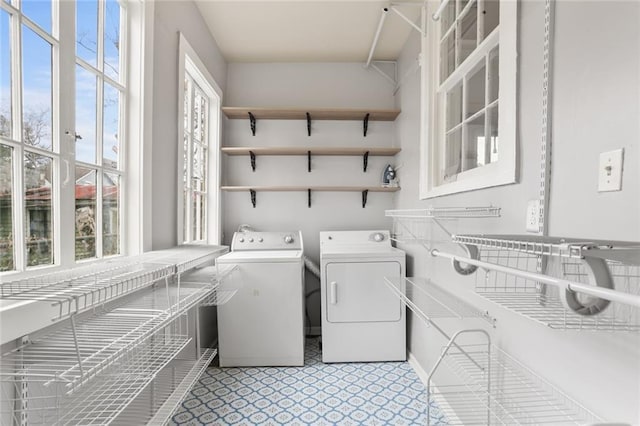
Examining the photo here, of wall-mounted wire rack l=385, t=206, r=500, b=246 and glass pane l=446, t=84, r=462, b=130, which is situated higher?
glass pane l=446, t=84, r=462, b=130

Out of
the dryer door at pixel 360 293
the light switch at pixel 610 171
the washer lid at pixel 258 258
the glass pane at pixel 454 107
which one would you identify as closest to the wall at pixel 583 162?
the light switch at pixel 610 171

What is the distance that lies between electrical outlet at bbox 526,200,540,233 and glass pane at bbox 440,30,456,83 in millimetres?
1226

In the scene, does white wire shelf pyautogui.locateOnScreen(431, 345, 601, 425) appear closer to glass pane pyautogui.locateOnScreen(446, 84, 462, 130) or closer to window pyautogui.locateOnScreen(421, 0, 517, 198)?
window pyautogui.locateOnScreen(421, 0, 517, 198)

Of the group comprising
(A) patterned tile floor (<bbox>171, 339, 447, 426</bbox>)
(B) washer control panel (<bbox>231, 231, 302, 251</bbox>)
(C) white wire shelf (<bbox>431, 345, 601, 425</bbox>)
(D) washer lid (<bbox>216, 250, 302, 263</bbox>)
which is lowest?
(A) patterned tile floor (<bbox>171, 339, 447, 426</bbox>)

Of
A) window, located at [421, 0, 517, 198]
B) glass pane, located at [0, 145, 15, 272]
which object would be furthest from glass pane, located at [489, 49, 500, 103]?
glass pane, located at [0, 145, 15, 272]

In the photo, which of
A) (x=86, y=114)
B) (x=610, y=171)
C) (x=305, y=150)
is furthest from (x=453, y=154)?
(x=86, y=114)

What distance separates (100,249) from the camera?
1.51 metres

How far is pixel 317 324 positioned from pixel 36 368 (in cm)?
247

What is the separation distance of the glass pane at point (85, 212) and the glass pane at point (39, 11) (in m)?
0.53

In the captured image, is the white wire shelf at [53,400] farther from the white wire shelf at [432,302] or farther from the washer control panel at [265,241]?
the washer control panel at [265,241]

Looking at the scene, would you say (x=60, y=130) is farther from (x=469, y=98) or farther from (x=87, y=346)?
(x=469, y=98)

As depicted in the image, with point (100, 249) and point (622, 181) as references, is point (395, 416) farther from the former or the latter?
point (100, 249)

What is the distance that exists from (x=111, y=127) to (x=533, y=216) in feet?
6.20

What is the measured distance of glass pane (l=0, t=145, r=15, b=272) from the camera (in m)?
1.02
